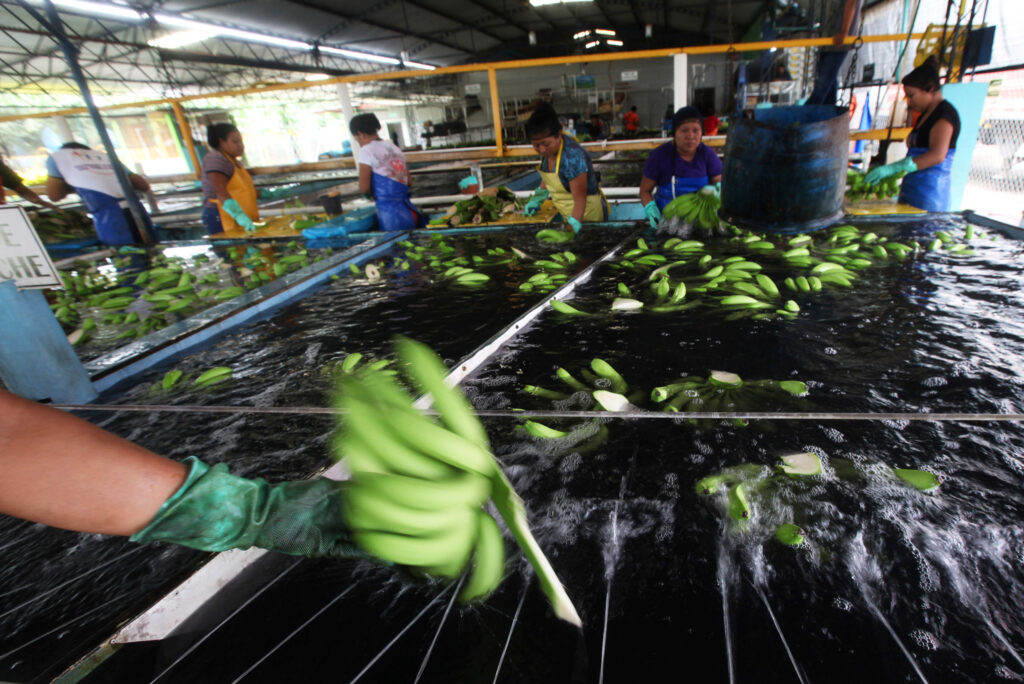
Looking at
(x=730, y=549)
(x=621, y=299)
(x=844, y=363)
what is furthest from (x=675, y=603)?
(x=621, y=299)

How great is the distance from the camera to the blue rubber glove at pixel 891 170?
3.88 m

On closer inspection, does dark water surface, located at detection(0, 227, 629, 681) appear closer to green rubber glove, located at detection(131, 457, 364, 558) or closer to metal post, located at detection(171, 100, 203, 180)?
green rubber glove, located at detection(131, 457, 364, 558)

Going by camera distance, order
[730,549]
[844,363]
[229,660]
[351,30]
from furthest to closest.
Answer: [351,30]
[844,363]
[730,549]
[229,660]

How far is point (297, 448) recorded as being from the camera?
1.65 meters

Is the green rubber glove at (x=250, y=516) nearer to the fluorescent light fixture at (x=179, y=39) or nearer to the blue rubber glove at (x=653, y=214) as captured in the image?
the blue rubber glove at (x=653, y=214)

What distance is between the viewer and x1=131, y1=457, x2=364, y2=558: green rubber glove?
0.96m

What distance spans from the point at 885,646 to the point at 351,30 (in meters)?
22.7

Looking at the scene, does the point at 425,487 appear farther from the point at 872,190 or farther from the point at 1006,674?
the point at 872,190

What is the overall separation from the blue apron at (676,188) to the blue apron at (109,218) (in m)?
5.97

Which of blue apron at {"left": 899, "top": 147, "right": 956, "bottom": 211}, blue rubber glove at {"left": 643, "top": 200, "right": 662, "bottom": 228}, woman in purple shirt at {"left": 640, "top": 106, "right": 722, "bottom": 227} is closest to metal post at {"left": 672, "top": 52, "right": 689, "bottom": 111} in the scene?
woman in purple shirt at {"left": 640, "top": 106, "right": 722, "bottom": 227}

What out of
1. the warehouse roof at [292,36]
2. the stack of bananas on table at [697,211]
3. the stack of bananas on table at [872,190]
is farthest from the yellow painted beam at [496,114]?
the warehouse roof at [292,36]

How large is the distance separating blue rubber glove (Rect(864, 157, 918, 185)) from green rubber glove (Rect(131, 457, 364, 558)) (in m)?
4.88

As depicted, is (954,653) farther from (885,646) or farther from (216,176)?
(216,176)

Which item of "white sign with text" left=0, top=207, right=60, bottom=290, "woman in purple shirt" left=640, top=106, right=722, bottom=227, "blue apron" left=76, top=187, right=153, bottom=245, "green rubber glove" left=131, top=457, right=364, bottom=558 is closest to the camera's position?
"green rubber glove" left=131, top=457, right=364, bottom=558
